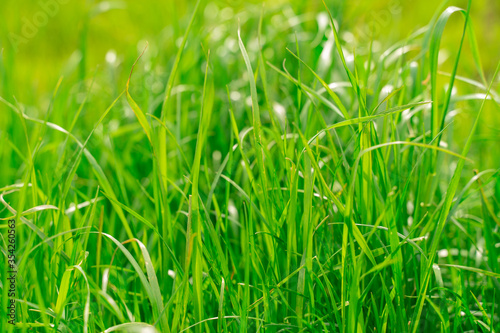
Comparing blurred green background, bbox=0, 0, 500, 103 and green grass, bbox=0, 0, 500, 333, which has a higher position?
blurred green background, bbox=0, 0, 500, 103

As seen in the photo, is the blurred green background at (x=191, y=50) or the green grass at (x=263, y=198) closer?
the green grass at (x=263, y=198)

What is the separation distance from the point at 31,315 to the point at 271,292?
46 centimetres

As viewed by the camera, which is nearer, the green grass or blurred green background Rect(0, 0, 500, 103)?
the green grass

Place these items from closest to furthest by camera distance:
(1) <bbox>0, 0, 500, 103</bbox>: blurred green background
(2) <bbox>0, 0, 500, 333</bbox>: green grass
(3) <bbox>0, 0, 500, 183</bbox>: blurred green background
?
(2) <bbox>0, 0, 500, 333</bbox>: green grass, (3) <bbox>0, 0, 500, 183</bbox>: blurred green background, (1) <bbox>0, 0, 500, 103</bbox>: blurred green background

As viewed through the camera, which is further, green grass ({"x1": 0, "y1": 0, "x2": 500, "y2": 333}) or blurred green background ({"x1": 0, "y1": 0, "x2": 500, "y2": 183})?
blurred green background ({"x1": 0, "y1": 0, "x2": 500, "y2": 183})

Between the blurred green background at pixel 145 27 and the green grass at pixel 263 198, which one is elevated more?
the blurred green background at pixel 145 27

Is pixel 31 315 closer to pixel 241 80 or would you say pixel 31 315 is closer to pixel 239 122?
pixel 239 122

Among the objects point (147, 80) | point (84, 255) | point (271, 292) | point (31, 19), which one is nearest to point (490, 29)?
point (147, 80)

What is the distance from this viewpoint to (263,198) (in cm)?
79

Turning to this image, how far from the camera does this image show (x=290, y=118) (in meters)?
1.37

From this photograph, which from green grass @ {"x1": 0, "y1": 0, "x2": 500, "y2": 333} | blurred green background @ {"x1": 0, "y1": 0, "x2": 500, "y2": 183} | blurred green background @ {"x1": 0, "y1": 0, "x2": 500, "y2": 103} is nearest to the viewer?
green grass @ {"x1": 0, "y1": 0, "x2": 500, "y2": 333}

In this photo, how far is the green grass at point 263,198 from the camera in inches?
27.2

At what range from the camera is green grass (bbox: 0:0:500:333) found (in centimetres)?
69

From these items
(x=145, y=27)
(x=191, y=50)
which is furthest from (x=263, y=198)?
(x=145, y=27)
